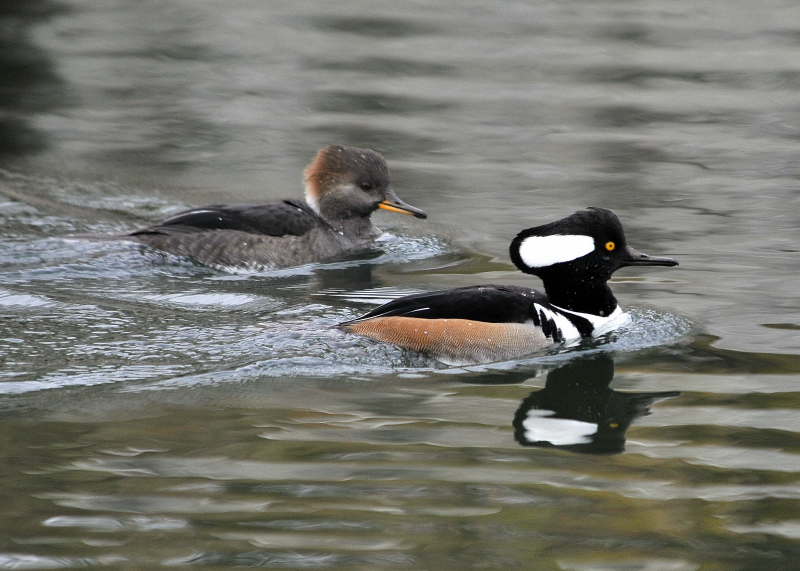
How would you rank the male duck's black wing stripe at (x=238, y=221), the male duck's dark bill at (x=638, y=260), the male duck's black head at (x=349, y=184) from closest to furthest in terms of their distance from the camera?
the male duck's dark bill at (x=638, y=260) < the male duck's black wing stripe at (x=238, y=221) < the male duck's black head at (x=349, y=184)

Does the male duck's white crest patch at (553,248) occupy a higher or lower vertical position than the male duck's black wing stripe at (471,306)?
higher

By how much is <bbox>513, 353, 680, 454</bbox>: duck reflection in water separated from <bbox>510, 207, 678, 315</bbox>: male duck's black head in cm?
43

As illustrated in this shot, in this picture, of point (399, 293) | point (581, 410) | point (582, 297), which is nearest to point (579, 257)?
point (582, 297)

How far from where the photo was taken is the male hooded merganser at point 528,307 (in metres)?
6.96

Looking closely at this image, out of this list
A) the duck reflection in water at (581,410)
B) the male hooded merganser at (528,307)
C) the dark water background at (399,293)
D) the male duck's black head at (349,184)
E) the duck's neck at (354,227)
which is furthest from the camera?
the duck's neck at (354,227)

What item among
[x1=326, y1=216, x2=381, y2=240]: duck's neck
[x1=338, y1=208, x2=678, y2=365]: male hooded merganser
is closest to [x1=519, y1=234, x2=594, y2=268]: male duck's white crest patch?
[x1=338, y1=208, x2=678, y2=365]: male hooded merganser

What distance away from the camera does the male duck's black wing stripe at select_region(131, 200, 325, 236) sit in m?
9.66

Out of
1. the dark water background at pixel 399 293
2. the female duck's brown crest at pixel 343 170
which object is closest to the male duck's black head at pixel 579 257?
the dark water background at pixel 399 293

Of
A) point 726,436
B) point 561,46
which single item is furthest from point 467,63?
point 726,436

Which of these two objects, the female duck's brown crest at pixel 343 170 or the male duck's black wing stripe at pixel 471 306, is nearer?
the male duck's black wing stripe at pixel 471 306

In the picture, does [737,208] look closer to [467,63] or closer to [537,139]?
[537,139]

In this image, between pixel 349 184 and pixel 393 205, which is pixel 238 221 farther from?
pixel 393 205

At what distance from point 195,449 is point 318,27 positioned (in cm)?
1379

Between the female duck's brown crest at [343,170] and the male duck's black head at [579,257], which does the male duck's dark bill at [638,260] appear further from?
the female duck's brown crest at [343,170]
